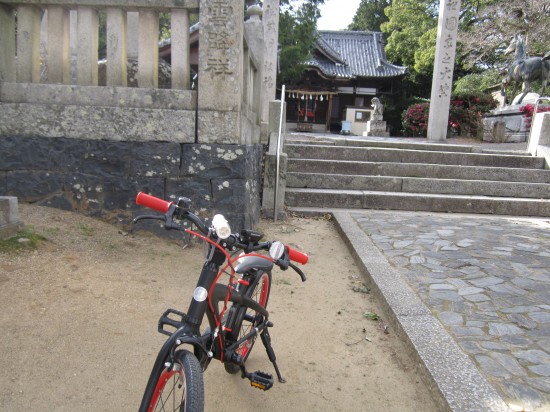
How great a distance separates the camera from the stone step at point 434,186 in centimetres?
746

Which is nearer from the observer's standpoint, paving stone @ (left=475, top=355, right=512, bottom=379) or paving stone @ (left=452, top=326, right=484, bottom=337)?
paving stone @ (left=475, top=355, right=512, bottom=379)

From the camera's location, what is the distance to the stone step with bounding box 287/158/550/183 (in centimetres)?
789

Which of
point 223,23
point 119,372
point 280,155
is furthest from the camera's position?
point 280,155

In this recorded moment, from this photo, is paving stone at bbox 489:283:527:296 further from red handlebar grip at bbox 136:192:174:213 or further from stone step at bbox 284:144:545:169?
stone step at bbox 284:144:545:169

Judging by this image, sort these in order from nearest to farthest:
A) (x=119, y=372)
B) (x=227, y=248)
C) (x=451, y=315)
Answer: (x=227, y=248), (x=119, y=372), (x=451, y=315)

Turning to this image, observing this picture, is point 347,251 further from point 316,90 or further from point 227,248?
point 316,90

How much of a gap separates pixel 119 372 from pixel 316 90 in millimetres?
24659

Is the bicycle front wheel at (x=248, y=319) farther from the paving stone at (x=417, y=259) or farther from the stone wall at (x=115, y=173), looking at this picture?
the paving stone at (x=417, y=259)

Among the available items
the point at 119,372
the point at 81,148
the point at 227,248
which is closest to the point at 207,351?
the point at 227,248

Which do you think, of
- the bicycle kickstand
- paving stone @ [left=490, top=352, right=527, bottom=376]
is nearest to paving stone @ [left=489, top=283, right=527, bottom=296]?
paving stone @ [left=490, top=352, right=527, bottom=376]

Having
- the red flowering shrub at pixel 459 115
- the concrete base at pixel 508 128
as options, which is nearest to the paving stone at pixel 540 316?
the concrete base at pixel 508 128

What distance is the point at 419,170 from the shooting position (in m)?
7.98

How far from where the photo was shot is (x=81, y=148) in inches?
164

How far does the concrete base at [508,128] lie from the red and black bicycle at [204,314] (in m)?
13.9
